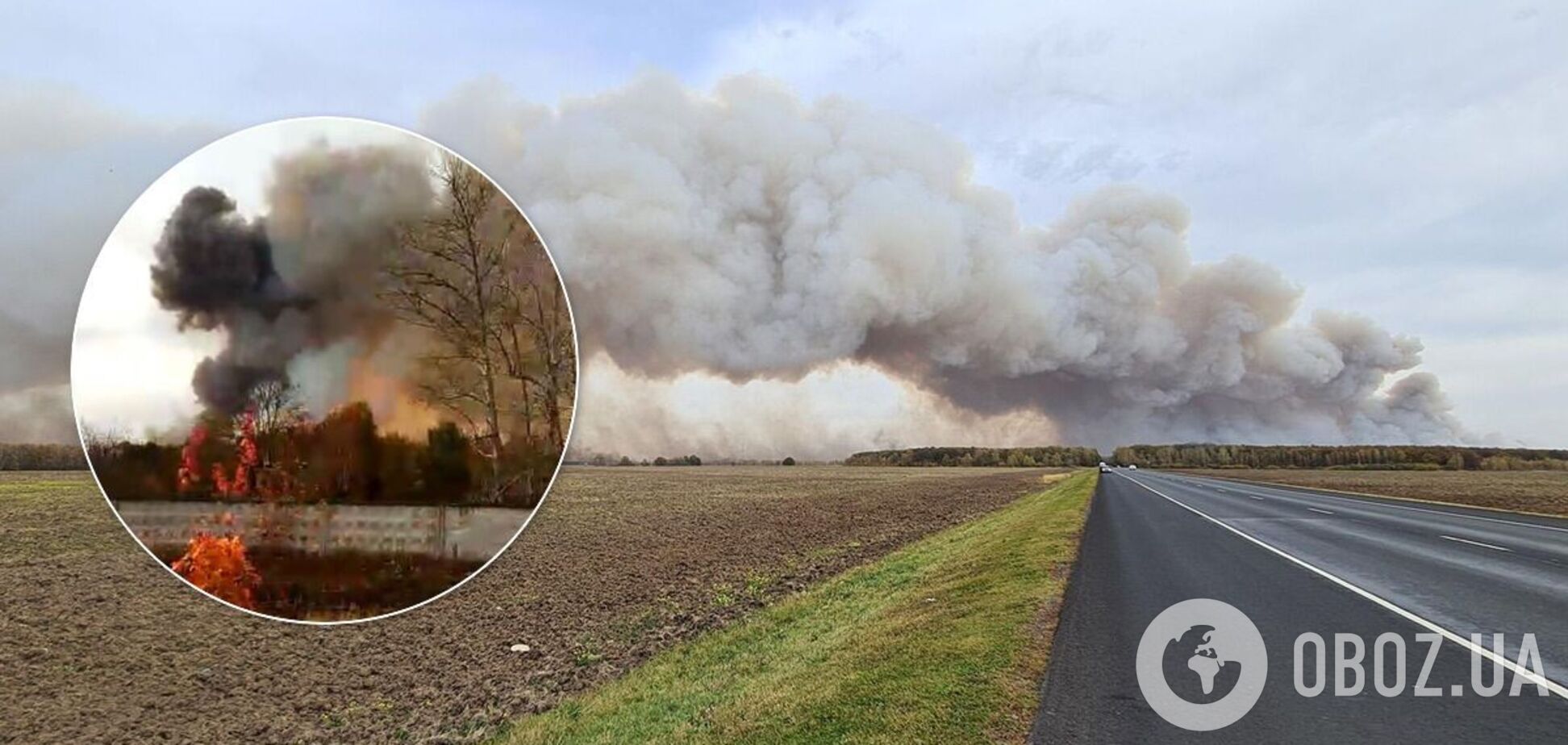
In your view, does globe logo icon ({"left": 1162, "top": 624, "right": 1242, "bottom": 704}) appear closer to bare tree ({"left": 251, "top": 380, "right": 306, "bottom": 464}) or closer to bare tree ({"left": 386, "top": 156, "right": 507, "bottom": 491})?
bare tree ({"left": 386, "top": 156, "right": 507, "bottom": 491})

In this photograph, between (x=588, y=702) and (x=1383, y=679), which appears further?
(x=588, y=702)

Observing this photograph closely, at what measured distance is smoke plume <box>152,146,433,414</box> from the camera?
1921mm

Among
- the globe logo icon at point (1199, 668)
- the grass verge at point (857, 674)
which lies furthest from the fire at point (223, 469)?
the globe logo icon at point (1199, 668)

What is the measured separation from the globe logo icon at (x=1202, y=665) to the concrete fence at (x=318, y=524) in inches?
269

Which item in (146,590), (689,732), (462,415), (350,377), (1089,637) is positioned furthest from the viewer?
(146,590)

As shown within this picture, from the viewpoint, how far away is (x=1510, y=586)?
1315cm

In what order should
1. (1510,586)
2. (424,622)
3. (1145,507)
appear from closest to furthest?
(1510,586) < (424,622) < (1145,507)

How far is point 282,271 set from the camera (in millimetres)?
1971

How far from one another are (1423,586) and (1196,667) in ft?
24.6

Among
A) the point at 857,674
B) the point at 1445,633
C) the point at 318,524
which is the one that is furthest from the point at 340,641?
the point at 1445,633

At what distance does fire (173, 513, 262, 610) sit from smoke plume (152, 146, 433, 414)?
1.26 ft

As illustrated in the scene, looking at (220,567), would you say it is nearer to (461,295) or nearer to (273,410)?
(273,410)

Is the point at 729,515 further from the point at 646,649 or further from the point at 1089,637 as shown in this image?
the point at 1089,637

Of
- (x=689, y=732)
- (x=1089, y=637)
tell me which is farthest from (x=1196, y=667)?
(x=689, y=732)
